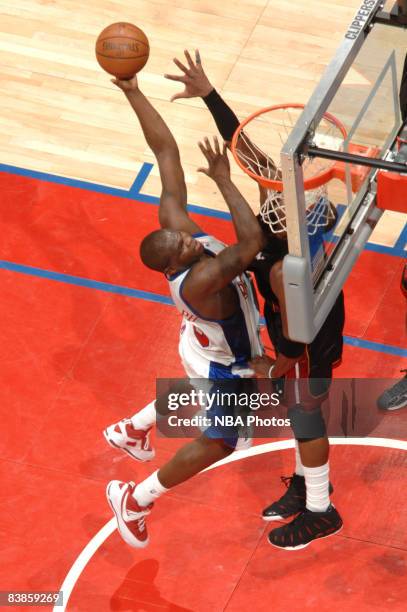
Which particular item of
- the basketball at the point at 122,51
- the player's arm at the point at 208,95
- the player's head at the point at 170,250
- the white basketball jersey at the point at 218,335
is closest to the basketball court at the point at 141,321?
the white basketball jersey at the point at 218,335

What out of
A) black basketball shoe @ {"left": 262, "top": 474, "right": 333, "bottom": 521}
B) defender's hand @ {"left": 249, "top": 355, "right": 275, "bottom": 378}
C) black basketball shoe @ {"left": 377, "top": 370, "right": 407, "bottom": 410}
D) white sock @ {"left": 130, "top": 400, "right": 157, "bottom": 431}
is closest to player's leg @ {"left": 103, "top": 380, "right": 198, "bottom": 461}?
white sock @ {"left": 130, "top": 400, "right": 157, "bottom": 431}

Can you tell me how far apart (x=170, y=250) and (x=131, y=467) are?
1896 mm

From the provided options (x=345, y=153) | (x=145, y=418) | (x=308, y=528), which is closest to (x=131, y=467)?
(x=145, y=418)

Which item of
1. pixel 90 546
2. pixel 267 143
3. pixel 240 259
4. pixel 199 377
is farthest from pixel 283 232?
pixel 90 546

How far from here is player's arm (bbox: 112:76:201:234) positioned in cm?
639

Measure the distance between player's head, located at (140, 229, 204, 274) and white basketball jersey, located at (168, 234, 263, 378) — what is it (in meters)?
0.07

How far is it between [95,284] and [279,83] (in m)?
2.75

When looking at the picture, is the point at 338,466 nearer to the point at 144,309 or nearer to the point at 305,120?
the point at 144,309

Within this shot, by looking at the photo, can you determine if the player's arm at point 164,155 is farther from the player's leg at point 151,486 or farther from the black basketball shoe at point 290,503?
the black basketball shoe at point 290,503

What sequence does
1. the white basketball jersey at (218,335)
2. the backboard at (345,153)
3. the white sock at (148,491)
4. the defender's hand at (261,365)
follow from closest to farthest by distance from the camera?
the backboard at (345,153)
the white basketball jersey at (218,335)
the defender's hand at (261,365)
the white sock at (148,491)

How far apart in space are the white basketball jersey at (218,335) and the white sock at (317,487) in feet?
2.36

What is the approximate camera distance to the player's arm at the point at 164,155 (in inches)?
251

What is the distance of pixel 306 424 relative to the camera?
252 inches

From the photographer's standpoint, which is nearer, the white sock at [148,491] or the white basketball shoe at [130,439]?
the white sock at [148,491]
